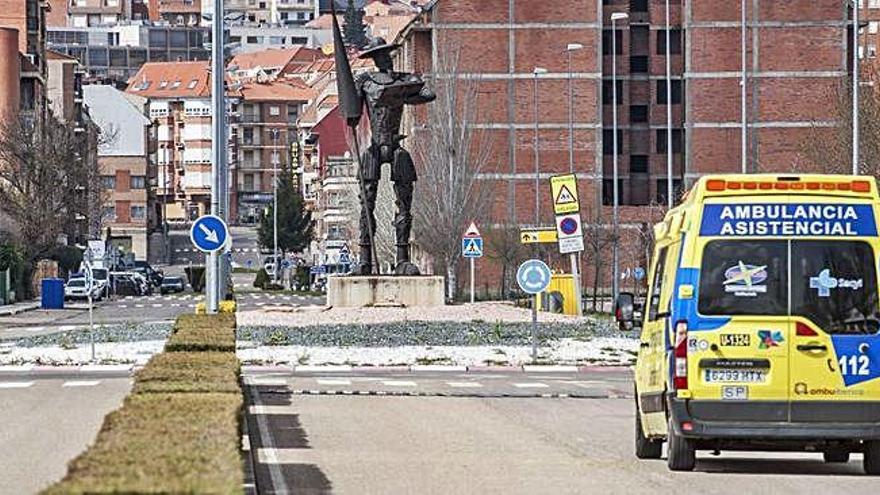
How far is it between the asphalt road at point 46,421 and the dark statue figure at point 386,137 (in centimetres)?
1237

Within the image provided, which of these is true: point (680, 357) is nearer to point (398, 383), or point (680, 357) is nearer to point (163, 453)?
point (163, 453)

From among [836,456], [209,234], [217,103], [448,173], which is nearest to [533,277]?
[209,234]

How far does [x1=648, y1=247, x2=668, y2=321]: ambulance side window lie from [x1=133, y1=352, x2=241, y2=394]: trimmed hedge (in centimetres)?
352

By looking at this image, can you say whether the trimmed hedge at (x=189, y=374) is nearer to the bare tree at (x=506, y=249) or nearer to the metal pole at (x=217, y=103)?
the metal pole at (x=217, y=103)

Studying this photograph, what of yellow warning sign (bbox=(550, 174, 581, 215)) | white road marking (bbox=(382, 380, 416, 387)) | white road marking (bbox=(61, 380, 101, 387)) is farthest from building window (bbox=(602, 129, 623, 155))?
white road marking (bbox=(61, 380, 101, 387))

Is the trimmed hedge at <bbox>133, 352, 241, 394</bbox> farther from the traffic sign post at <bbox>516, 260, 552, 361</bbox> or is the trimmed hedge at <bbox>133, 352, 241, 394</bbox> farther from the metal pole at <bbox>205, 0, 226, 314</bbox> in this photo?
the metal pole at <bbox>205, 0, 226, 314</bbox>

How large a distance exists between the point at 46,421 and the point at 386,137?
2267cm

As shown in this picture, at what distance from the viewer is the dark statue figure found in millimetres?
43625

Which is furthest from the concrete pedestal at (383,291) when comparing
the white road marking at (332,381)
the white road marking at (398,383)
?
the white road marking at (398,383)

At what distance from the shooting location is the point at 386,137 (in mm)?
44500

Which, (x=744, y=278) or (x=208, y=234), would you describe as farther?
(x=208, y=234)

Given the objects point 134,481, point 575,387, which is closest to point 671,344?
point 134,481

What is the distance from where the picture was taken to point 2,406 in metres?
25.7

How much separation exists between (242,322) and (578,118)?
45.5 metres
